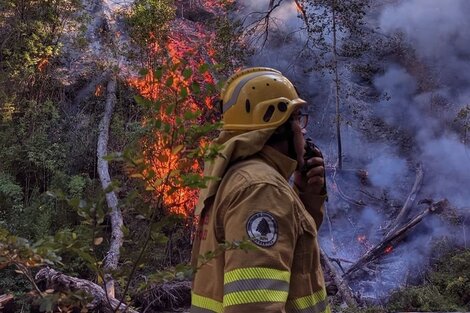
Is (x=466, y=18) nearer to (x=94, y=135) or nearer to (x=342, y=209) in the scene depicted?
(x=342, y=209)

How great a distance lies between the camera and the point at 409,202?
402 inches

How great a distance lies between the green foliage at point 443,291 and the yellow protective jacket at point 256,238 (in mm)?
5645

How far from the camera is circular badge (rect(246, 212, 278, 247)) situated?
145 centimetres

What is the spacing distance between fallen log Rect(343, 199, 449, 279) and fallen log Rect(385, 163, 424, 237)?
0.14 meters

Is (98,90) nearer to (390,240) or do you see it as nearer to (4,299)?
(4,299)

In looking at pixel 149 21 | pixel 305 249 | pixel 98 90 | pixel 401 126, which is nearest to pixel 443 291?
pixel 401 126

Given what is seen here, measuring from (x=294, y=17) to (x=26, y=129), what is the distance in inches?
318

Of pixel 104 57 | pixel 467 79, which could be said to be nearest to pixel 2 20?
pixel 104 57

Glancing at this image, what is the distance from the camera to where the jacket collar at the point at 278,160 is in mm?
1762

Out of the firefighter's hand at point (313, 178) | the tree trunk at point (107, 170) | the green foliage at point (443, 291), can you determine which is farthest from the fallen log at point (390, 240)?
the firefighter's hand at point (313, 178)

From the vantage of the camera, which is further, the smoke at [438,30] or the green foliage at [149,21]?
the smoke at [438,30]

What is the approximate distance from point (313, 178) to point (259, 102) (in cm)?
42

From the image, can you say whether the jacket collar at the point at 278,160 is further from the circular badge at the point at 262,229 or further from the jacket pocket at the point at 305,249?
the circular badge at the point at 262,229

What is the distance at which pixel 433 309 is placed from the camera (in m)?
6.66
